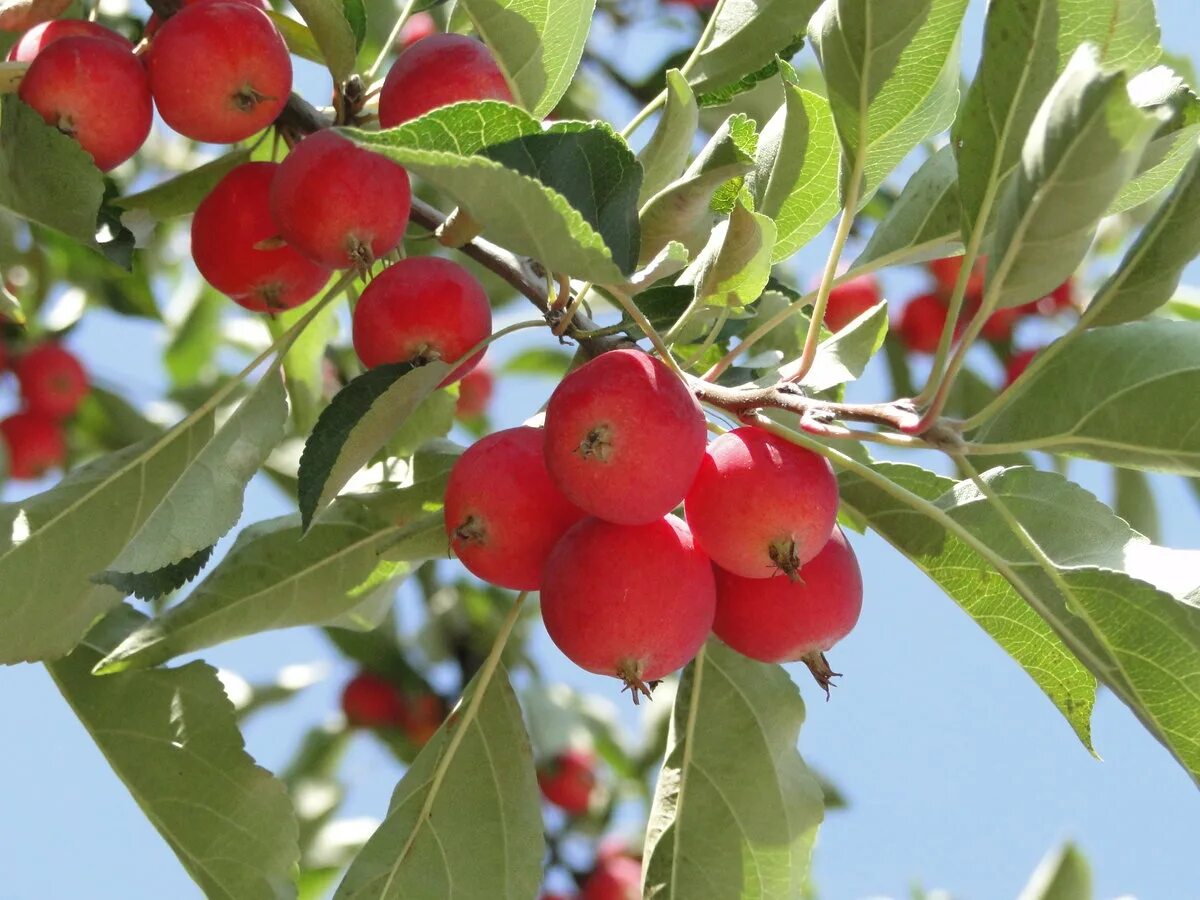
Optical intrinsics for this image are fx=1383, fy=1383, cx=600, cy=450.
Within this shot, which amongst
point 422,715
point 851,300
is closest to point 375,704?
point 422,715

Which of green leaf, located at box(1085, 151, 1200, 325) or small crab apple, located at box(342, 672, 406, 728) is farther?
small crab apple, located at box(342, 672, 406, 728)

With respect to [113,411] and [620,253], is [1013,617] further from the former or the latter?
[113,411]

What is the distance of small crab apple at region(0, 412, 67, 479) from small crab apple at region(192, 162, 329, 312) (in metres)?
2.14

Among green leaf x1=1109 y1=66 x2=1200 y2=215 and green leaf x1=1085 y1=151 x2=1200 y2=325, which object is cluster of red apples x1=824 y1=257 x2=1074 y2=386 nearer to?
green leaf x1=1109 y1=66 x2=1200 y2=215

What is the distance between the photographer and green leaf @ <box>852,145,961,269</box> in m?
1.77

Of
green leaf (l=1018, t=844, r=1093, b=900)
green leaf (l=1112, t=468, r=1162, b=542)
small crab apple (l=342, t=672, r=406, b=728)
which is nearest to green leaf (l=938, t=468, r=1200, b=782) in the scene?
green leaf (l=1018, t=844, r=1093, b=900)

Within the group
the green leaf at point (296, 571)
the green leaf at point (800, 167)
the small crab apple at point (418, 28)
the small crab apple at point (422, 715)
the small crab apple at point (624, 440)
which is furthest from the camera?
the small crab apple at point (422, 715)

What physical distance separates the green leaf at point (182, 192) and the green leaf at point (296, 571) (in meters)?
0.46

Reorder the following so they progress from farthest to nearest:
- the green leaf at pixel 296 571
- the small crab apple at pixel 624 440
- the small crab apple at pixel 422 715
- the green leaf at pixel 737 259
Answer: the small crab apple at pixel 422 715, the green leaf at pixel 296 571, the green leaf at pixel 737 259, the small crab apple at pixel 624 440

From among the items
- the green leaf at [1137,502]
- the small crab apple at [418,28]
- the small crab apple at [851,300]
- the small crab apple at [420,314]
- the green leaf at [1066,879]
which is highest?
the small crab apple at [420,314]

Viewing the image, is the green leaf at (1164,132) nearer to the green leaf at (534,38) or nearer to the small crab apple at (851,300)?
the green leaf at (534,38)

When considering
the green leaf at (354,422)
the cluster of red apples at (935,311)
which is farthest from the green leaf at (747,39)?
the cluster of red apples at (935,311)

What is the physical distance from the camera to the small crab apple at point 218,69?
1.57 m

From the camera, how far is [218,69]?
1566 millimetres
